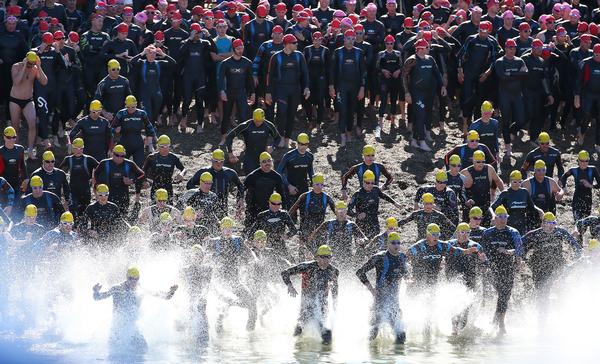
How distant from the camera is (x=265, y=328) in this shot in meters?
25.4

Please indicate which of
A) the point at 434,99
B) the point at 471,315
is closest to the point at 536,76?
the point at 434,99

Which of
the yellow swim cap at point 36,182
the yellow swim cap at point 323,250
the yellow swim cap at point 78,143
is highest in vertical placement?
the yellow swim cap at point 78,143

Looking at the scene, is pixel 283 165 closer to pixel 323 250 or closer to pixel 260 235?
pixel 260 235

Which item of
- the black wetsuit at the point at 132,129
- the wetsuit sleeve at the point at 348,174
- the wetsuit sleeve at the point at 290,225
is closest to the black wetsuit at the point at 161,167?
the black wetsuit at the point at 132,129

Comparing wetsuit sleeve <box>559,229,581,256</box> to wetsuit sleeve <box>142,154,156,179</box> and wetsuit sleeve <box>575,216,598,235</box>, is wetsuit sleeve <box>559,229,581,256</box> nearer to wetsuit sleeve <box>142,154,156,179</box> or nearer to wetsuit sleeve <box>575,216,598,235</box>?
wetsuit sleeve <box>575,216,598,235</box>

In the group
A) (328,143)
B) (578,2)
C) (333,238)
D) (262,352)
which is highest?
(578,2)

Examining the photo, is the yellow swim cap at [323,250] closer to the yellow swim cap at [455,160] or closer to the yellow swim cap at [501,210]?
the yellow swim cap at [501,210]

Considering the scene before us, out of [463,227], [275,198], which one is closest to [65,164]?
[275,198]

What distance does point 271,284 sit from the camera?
1019 inches

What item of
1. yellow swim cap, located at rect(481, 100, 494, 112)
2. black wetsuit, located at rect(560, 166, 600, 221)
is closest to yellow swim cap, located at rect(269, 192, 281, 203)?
yellow swim cap, located at rect(481, 100, 494, 112)

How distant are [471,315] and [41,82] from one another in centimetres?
905

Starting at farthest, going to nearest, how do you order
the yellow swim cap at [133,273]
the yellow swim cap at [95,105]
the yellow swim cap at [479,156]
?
→ 1. the yellow swim cap at [95,105]
2. the yellow swim cap at [479,156]
3. the yellow swim cap at [133,273]

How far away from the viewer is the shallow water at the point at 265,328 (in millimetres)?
23875

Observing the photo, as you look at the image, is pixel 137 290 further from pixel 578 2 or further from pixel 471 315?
pixel 578 2
